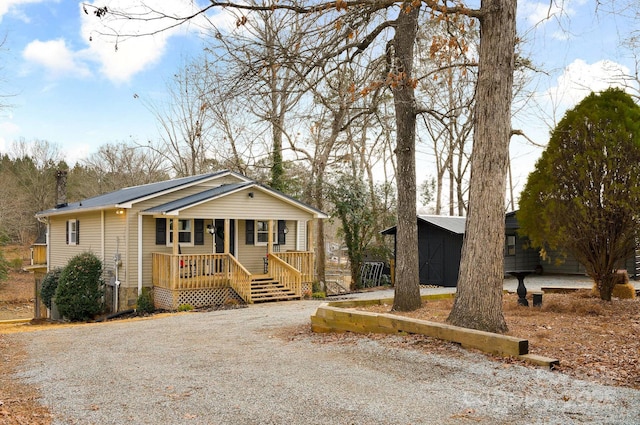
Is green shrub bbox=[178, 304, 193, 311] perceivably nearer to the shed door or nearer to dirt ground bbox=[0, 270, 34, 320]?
the shed door

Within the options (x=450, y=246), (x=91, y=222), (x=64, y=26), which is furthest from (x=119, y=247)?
(x=450, y=246)

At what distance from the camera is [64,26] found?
16484 mm

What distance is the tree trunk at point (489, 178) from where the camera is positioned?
768cm

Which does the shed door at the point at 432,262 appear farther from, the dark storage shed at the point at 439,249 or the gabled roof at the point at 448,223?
the gabled roof at the point at 448,223

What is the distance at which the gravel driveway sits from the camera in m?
4.77

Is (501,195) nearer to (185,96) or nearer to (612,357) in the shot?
(612,357)

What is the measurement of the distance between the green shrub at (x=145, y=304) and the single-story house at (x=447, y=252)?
975 cm

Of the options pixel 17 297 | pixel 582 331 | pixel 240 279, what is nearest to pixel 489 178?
pixel 582 331

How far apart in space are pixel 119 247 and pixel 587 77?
1688cm

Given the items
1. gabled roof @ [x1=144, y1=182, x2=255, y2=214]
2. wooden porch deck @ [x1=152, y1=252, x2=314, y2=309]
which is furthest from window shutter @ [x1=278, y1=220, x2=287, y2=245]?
gabled roof @ [x1=144, y1=182, x2=255, y2=214]

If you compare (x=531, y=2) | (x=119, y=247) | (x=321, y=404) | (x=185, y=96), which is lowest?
(x=321, y=404)

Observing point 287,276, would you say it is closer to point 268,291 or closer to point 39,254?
point 268,291

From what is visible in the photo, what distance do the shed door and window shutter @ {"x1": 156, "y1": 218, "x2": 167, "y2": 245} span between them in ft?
32.2

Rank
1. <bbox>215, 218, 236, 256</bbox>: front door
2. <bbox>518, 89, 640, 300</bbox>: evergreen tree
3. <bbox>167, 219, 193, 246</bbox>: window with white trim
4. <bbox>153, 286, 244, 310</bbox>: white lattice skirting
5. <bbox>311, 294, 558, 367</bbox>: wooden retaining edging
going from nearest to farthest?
<bbox>311, 294, 558, 367</bbox>: wooden retaining edging < <bbox>518, 89, 640, 300</bbox>: evergreen tree < <bbox>153, 286, 244, 310</bbox>: white lattice skirting < <bbox>167, 219, 193, 246</bbox>: window with white trim < <bbox>215, 218, 236, 256</bbox>: front door
